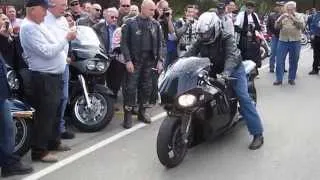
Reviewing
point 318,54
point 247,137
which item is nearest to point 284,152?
point 247,137

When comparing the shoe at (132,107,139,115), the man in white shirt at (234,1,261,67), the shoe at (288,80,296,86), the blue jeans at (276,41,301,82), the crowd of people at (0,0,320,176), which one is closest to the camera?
the crowd of people at (0,0,320,176)

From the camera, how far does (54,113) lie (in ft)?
20.8

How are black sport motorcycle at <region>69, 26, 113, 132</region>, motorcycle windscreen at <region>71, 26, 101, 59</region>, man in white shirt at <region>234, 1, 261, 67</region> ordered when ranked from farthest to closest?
man in white shirt at <region>234, 1, 261, 67</region> → motorcycle windscreen at <region>71, 26, 101, 59</region> → black sport motorcycle at <region>69, 26, 113, 132</region>

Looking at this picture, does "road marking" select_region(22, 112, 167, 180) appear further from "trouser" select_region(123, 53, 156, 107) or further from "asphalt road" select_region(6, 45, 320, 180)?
"trouser" select_region(123, 53, 156, 107)

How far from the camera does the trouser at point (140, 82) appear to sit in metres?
8.09

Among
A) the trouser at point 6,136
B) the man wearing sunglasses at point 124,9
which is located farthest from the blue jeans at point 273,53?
the trouser at point 6,136

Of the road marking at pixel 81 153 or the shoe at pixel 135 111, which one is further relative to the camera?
the shoe at pixel 135 111

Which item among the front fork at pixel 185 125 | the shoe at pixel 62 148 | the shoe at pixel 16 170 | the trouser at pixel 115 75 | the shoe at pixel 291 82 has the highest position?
the front fork at pixel 185 125

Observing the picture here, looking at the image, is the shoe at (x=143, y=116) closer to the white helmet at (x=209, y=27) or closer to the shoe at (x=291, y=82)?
the white helmet at (x=209, y=27)

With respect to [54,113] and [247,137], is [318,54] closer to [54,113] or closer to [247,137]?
[247,137]

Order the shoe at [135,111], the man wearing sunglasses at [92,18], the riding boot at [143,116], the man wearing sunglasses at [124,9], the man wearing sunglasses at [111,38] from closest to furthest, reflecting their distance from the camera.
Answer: the riding boot at [143,116]
the shoe at [135,111]
the man wearing sunglasses at [111,38]
the man wearing sunglasses at [92,18]
the man wearing sunglasses at [124,9]

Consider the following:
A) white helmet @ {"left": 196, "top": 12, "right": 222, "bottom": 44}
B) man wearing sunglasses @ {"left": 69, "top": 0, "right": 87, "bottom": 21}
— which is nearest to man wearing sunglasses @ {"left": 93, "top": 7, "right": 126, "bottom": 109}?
man wearing sunglasses @ {"left": 69, "top": 0, "right": 87, "bottom": 21}

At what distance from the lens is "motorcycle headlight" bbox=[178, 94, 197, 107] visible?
5.96 metres

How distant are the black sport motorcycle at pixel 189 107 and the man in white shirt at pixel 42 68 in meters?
1.14
